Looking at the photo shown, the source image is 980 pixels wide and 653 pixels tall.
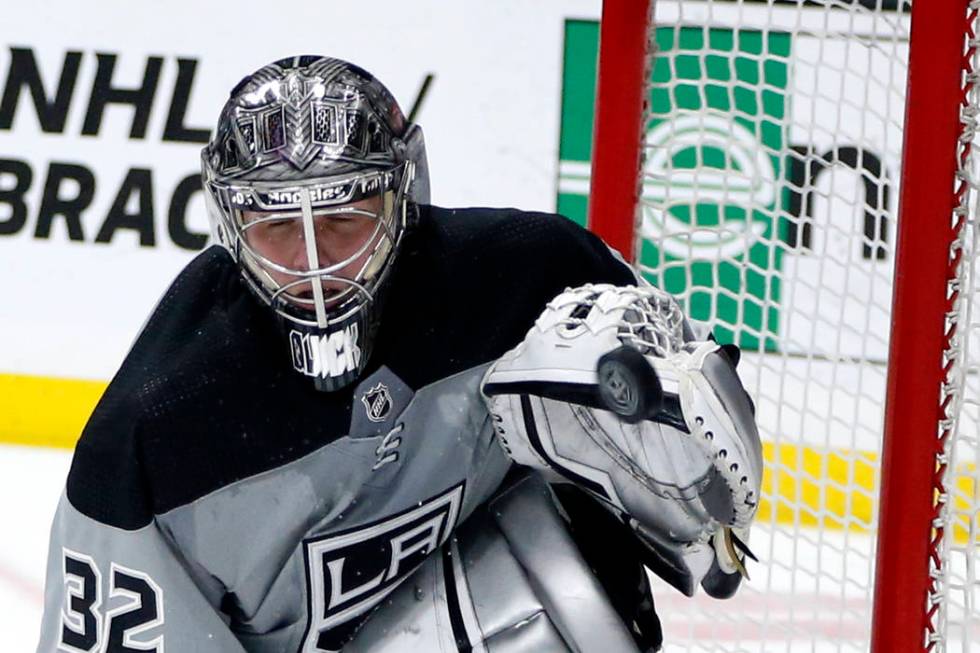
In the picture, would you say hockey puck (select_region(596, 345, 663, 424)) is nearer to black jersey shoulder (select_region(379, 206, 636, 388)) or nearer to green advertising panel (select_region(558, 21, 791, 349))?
black jersey shoulder (select_region(379, 206, 636, 388))

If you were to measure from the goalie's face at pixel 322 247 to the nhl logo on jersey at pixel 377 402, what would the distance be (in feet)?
0.39

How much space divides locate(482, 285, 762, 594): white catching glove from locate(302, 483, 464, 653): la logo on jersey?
0.12 meters

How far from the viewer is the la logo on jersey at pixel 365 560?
1.66 meters

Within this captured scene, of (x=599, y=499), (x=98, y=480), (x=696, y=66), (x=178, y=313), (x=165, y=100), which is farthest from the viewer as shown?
(x=165, y=100)

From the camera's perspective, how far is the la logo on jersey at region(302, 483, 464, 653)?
1.66 meters

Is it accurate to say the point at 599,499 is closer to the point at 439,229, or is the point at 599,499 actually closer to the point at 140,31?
the point at 439,229

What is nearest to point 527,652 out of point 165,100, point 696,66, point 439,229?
point 439,229

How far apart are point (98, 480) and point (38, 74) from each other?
241 cm

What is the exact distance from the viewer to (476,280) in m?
1.71

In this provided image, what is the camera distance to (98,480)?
1549mm

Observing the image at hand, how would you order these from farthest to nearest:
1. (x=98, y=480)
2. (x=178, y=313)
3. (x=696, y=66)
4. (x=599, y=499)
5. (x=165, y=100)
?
(x=165, y=100) → (x=696, y=66) → (x=599, y=499) → (x=178, y=313) → (x=98, y=480)

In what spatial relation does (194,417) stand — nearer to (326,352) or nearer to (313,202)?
(326,352)

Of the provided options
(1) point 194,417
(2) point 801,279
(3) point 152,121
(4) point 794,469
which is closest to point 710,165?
(4) point 794,469

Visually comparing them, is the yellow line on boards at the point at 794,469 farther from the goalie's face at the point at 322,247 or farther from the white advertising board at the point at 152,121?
the goalie's face at the point at 322,247
